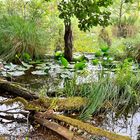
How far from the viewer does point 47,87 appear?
4668 millimetres

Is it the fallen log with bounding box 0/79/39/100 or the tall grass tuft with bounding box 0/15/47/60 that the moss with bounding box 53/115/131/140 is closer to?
the fallen log with bounding box 0/79/39/100

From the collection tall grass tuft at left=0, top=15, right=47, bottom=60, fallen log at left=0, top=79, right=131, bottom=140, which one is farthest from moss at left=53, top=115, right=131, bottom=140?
tall grass tuft at left=0, top=15, right=47, bottom=60

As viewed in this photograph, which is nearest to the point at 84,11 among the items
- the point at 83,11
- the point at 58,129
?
the point at 83,11

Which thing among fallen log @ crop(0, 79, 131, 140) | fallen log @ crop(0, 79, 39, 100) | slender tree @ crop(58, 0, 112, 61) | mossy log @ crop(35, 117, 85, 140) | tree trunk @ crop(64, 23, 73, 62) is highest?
slender tree @ crop(58, 0, 112, 61)

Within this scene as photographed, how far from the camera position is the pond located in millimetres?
3396

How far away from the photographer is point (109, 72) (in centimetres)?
447

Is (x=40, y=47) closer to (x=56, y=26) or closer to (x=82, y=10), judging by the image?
(x=56, y=26)

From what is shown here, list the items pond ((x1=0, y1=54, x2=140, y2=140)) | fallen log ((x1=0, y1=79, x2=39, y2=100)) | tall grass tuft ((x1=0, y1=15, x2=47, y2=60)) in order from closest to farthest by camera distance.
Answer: pond ((x1=0, y1=54, x2=140, y2=140)) → fallen log ((x1=0, y1=79, x2=39, y2=100)) → tall grass tuft ((x1=0, y1=15, x2=47, y2=60))

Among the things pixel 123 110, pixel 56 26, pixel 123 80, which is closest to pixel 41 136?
pixel 123 110

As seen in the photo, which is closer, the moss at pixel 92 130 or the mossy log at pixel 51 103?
the moss at pixel 92 130

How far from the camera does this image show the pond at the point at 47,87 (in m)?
3.40

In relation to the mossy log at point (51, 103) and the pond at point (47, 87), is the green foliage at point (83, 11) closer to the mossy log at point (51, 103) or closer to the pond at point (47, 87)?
the mossy log at point (51, 103)

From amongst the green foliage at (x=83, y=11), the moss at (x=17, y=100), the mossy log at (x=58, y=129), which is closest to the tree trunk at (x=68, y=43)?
the moss at (x=17, y=100)

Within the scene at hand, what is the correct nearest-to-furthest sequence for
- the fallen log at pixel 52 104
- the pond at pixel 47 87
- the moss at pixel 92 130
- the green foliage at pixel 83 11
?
1. the moss at pixel 92 130
2. the fallen log at pixel 52 104
3. the green foliage at pixel 83 11
4. the pond at pixel 47 87
